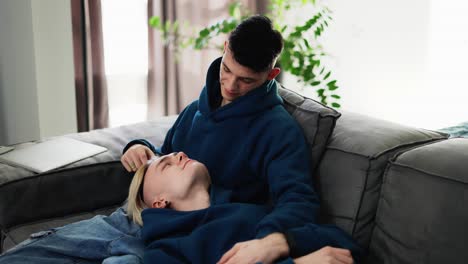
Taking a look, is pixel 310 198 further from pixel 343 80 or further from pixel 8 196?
pixel 343 80

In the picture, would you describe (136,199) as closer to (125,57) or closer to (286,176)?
(286,176)

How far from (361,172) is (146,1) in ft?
6.56

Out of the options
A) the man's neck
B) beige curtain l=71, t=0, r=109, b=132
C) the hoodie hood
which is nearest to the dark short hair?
the hoodie hood

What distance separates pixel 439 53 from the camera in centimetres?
295

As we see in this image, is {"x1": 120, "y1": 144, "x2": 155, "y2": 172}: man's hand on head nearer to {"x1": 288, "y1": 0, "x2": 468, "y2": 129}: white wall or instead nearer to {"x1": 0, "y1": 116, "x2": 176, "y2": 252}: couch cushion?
{"x1": 0, "y1": 116, "x2": 176, "y2": 252}: couch cushion

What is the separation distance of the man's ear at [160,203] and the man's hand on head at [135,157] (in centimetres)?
22

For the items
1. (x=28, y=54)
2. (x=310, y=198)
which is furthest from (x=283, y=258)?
(x=28, y=54)

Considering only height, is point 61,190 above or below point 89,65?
below

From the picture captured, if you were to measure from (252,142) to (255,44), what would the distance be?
308mm

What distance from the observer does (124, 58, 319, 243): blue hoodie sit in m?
1.46

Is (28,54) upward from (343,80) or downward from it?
upward

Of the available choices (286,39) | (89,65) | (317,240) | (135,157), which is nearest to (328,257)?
(317,240)

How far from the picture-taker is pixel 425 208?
1329 millimetres

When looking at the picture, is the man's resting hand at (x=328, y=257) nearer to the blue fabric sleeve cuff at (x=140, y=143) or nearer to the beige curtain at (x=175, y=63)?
the blue fabric sleeve cuff at (x=140, y=143)
